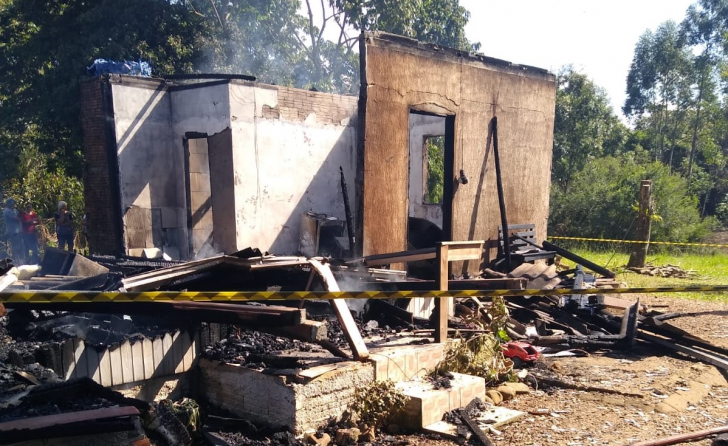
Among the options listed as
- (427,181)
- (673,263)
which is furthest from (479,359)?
(673,263)

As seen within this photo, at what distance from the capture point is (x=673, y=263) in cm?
1474

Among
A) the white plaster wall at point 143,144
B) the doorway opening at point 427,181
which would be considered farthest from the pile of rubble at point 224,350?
the white plaster wall at point 143,144

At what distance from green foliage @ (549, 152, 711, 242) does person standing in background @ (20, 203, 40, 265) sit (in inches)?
685

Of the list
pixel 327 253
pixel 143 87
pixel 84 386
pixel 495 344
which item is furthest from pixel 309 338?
pixel 143 87

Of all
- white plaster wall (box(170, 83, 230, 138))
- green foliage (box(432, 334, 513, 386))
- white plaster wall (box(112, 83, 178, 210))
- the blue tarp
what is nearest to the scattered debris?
green foliage (box(432, 334, 513, 386))

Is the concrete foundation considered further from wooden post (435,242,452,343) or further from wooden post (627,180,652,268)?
wooden post (627,180,652,268)

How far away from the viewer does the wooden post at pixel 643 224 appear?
12.7 m

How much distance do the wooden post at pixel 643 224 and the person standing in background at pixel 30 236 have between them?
1487cm

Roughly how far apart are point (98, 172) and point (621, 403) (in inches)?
404

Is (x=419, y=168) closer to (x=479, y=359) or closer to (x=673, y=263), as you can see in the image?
(x=673, y=263)

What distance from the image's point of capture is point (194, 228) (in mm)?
11156

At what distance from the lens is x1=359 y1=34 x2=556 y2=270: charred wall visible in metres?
7.79

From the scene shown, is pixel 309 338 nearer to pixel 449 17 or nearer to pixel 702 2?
pixel 449 17

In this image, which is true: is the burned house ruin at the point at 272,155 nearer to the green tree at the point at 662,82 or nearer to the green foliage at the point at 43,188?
the green foliage at the point at 43,188
